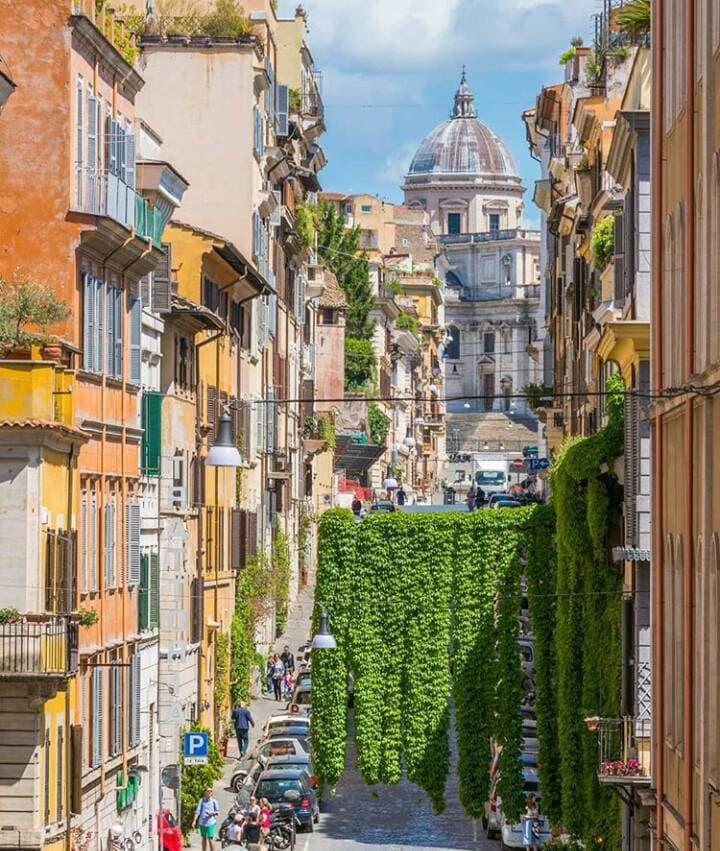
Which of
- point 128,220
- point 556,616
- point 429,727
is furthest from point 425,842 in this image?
point 128,220

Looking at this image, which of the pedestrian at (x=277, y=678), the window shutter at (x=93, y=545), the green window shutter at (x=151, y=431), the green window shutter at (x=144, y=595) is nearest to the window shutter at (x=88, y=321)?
the window shutter at (x=93, y=545)

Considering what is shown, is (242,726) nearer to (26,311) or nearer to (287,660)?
(287,660)

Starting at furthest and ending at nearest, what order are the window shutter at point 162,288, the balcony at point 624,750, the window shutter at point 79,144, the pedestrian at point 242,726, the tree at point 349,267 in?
the tree at point 349,267 < the pedestrian at point 242,726 < the window shutter at point 162,288 < the window shutter at point 79,144 < the balcony at point 624,750

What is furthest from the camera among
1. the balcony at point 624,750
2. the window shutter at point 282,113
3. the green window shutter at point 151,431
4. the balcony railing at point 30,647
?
the window shutter at point 282,113

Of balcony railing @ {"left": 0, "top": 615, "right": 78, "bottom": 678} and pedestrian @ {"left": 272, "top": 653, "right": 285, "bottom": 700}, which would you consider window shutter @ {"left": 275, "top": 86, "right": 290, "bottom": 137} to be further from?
balcony railing @ {"left": 0, "top": 615, "right": 78, "bottom": 678}

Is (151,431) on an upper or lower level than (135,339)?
lower

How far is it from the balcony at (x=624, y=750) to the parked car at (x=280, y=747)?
1642 cm

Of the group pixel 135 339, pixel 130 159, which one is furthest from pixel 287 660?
pixel 130 159

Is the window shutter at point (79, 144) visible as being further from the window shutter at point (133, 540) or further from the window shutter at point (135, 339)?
the window shutter at point (133, 540)

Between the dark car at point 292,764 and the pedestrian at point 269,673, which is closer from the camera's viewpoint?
the dark car at point 292,764

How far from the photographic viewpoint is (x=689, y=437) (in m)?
21.4

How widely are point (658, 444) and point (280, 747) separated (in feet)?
Answer: 86.6

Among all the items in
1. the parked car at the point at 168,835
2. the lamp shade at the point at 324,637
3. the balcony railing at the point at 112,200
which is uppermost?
the balcony railing at the point at 112,200

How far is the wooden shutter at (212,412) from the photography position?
55.2 m
